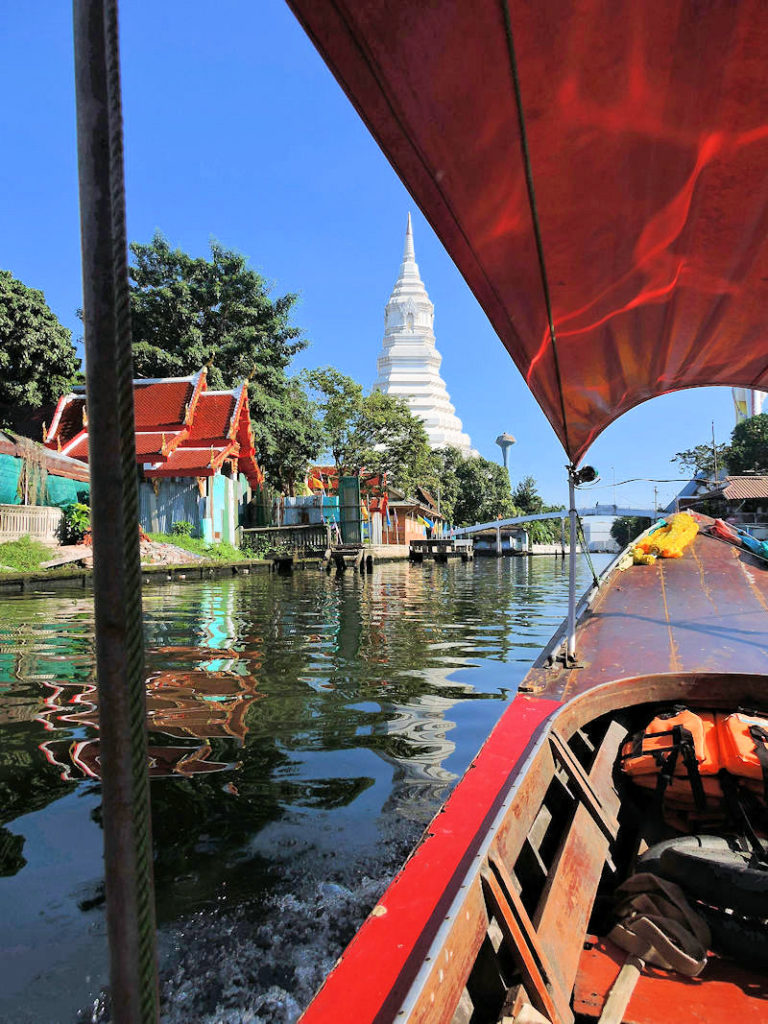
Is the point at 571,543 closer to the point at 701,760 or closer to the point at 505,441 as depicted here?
the point at 701,760

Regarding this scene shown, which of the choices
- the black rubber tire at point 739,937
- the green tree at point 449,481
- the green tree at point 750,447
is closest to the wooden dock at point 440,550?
the green tree at point 449,481

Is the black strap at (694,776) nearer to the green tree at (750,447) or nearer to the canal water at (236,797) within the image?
the canal water at (236,797)

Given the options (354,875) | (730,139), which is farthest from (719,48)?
(354,875)

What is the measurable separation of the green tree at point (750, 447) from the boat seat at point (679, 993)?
44375 millimetres

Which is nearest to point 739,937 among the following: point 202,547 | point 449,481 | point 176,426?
point 202,547

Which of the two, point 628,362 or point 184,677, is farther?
point 184,677

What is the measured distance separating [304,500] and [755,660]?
24974 millimetres

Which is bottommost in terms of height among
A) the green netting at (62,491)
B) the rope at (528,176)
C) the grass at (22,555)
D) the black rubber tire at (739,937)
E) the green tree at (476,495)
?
the black rubber tire at (739,937)

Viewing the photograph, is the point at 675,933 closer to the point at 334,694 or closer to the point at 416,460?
the point at 334,694

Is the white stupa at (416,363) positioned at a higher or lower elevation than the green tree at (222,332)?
higher

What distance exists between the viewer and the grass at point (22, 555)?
1374cm

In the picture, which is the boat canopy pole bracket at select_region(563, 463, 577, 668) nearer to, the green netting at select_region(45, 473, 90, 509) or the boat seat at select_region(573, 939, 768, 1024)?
the boat seat at select_region(573, 939, 768, 1024)

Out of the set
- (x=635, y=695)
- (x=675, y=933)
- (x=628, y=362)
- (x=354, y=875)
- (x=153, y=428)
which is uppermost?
(x=153, y=428)

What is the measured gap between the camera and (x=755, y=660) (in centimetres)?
409
